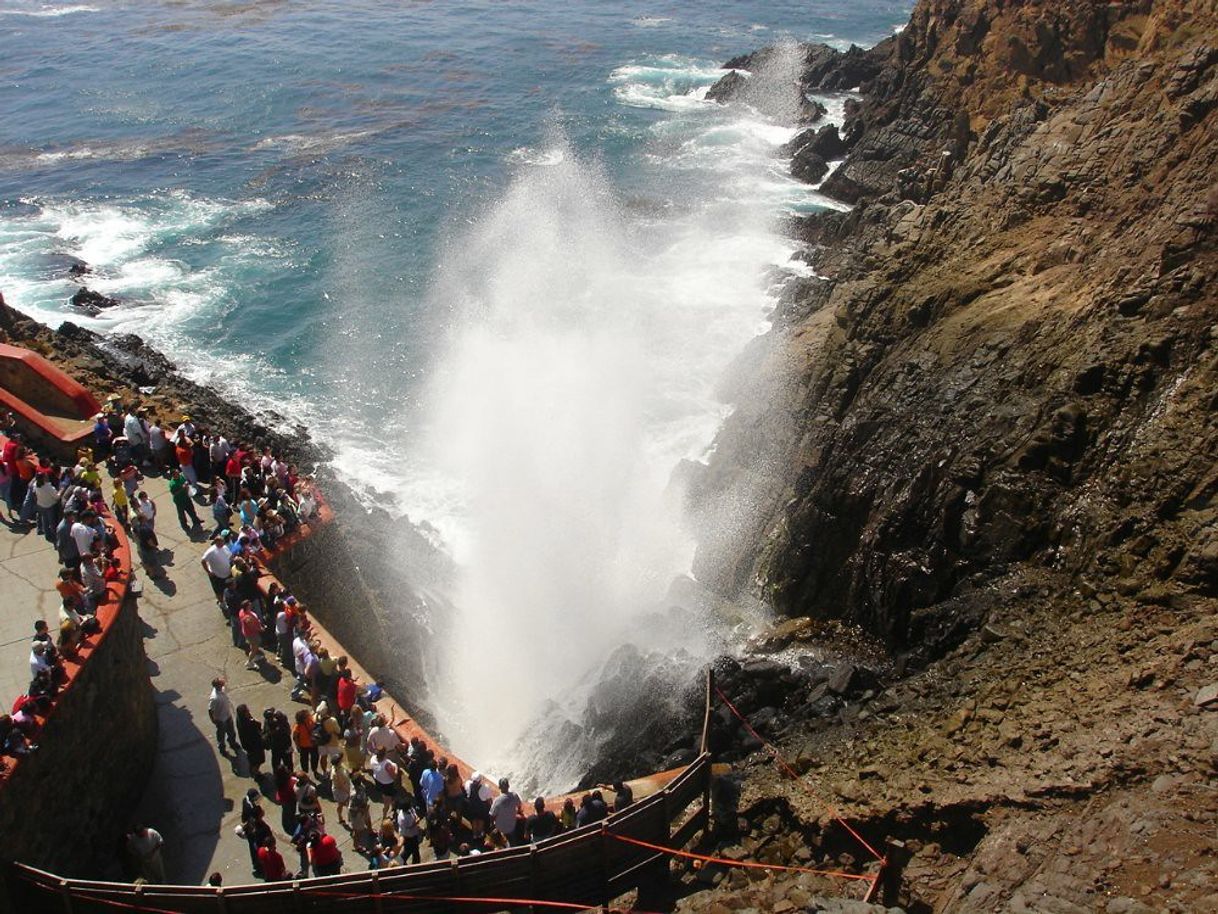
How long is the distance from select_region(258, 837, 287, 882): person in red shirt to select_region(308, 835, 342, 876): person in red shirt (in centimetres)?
31

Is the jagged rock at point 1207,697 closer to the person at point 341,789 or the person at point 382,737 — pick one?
the person at point 382,737

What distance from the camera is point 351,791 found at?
39.2ft

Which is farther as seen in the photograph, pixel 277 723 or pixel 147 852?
pixel 277 723

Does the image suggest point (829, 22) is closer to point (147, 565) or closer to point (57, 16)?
point (57, 16)

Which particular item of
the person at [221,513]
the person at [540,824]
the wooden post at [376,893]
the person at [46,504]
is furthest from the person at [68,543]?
the person at [540,824]

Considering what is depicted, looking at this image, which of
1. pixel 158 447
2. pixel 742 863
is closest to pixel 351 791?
pixel 742 863

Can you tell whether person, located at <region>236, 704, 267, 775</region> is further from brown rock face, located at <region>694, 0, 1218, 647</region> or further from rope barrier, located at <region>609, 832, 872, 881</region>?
brown rock face, located at <region>694, 0, 1218, 647</region>

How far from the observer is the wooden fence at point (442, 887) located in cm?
976

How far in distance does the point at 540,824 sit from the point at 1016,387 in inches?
398

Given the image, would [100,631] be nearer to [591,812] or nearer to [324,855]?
[324,855]

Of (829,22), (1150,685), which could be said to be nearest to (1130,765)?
(1150,685)

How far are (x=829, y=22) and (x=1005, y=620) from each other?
71.1 meters

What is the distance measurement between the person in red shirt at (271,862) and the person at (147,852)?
43.8 inches

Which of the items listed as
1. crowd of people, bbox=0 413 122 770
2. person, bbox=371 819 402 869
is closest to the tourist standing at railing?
person, bbox=371 819 402 869
